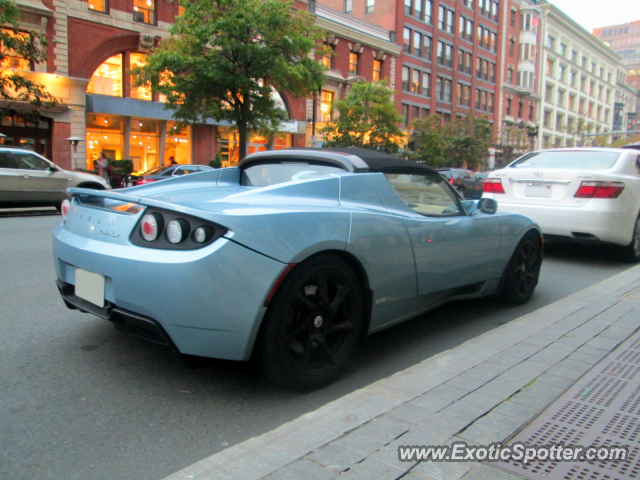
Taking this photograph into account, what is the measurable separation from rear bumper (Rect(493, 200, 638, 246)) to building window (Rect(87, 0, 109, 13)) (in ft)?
81.8

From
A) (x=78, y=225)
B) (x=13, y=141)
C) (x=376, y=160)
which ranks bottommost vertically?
(x=78, y=225)

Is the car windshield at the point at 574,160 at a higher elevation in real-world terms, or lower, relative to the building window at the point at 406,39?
lower

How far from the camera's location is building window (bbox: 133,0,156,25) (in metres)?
26.7

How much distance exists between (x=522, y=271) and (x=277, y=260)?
3081 mm

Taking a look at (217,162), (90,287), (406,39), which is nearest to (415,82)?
(406,39)

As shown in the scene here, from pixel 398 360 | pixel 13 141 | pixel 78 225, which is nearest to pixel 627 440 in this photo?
pixel 398 360

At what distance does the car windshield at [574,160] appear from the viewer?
7262 mm

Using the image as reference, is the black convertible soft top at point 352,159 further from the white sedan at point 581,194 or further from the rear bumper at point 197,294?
the white sedan at point 581,194

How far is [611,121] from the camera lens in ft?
284

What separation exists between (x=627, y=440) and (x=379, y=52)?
4101 cm

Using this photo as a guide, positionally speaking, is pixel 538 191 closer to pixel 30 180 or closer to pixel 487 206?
pixel 487 206

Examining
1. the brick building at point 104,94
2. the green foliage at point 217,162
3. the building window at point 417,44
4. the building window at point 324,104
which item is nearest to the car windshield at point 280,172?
the brick building at point 104,94

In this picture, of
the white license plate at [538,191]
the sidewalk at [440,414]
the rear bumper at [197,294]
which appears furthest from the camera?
the white license plate at [538,191]

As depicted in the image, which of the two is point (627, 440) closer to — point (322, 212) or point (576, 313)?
point (322, 212)
